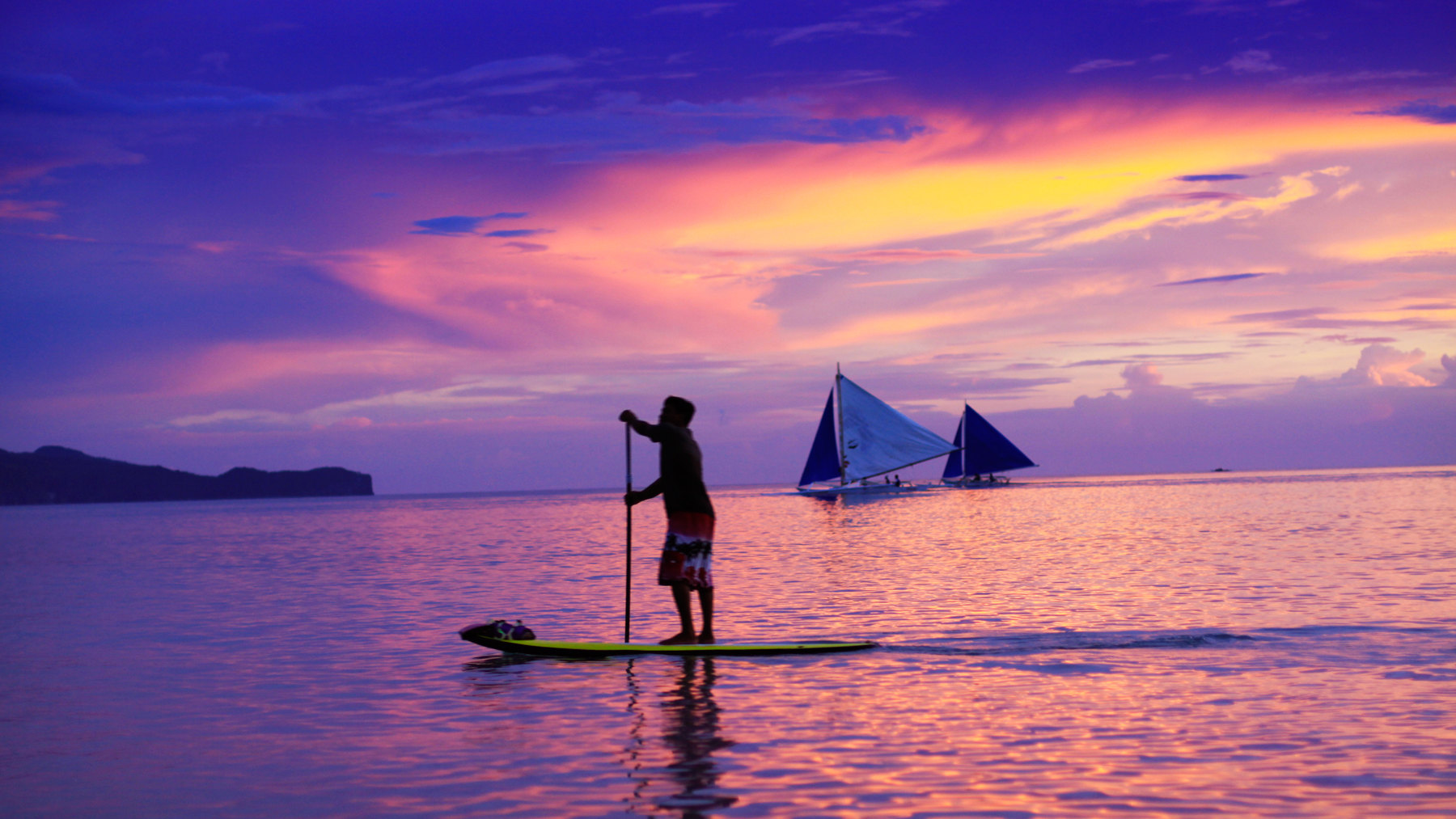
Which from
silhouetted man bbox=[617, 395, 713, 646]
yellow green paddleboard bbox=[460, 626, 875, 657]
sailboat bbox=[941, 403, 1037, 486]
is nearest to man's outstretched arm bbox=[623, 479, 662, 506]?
silhouetted man bbox=[617, 395, 713, 646]

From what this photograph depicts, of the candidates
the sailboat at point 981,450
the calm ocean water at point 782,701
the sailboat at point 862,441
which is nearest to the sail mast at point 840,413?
the sailboat at point 862,441

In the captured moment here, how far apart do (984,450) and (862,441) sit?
3027 centimetres

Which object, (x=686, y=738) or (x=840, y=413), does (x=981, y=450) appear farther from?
(x=686, y=738)

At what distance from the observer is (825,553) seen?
104 ft

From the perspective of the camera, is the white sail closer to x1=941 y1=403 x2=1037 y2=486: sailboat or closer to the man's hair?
x1=941 y1=403 x2=1037 y2=486: sailboat

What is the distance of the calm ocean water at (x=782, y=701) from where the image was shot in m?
6.81

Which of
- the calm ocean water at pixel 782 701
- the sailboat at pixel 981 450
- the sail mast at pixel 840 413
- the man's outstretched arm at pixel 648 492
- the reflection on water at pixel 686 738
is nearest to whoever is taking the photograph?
the reflection on water at pixel 686 738

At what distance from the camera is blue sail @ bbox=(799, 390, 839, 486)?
90062mm

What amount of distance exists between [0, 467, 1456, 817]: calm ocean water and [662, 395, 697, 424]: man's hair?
2708 mm

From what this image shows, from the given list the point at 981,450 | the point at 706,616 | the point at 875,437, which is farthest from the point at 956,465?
the point at 706,616

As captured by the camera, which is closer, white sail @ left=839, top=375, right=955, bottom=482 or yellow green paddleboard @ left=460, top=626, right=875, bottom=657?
yellow green paddleboard @ left=460, top=626, right=875, bottom=657

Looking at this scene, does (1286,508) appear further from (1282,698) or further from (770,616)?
(1282,698)

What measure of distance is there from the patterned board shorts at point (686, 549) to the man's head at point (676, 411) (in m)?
1.05

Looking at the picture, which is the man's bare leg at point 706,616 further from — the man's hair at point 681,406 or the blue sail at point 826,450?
the blue sail at point 826,450
